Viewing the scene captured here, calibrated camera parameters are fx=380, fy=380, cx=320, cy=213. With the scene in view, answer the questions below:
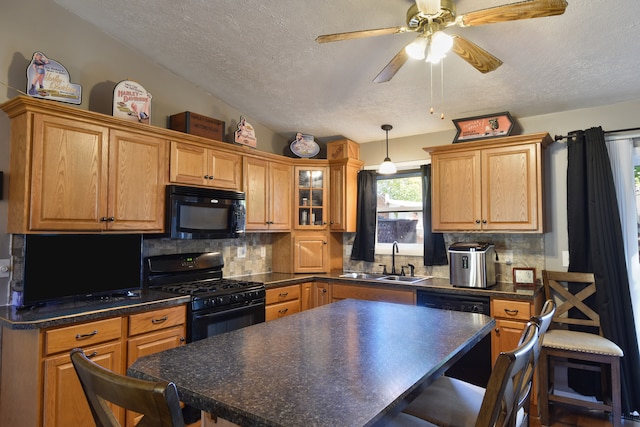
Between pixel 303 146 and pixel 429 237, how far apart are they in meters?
1.68

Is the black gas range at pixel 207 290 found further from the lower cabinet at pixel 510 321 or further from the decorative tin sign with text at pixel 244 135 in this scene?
the lower cabinet at pixel 510 321

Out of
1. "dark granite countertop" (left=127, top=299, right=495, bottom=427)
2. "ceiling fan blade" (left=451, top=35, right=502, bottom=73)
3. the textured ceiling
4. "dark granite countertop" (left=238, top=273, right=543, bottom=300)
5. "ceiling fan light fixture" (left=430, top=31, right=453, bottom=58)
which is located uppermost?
the textured ceiling

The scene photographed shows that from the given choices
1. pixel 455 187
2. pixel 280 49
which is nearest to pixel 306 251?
pixel 455 187

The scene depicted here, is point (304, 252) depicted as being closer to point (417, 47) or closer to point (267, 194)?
point (267, 194)

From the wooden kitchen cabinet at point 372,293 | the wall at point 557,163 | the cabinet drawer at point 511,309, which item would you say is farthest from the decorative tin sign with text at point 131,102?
the wall at point 557,163

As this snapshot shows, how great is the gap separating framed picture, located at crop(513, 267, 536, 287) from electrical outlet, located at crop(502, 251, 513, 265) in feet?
1.00

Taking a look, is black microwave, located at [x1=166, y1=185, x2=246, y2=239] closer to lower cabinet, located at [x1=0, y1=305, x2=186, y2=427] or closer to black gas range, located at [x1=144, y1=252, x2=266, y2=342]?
black gas range, located at [x1=144, y1=252, x2=266, y2=342]

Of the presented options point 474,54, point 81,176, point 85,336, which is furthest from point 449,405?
point 81,176

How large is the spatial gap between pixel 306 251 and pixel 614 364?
2.71m

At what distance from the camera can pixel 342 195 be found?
416 centimetres

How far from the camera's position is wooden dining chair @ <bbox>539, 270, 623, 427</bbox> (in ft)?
8.18

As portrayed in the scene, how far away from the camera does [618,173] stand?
3008 mm

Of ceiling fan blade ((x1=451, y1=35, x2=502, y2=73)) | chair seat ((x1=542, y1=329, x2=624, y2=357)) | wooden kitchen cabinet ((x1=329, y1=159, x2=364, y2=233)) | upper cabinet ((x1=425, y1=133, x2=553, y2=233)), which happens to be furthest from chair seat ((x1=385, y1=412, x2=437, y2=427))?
wooden kitchen cabinet ((x1=329, y1=159, x2=364, y2=233))

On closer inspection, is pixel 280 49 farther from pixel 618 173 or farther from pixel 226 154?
pixel 618 173
